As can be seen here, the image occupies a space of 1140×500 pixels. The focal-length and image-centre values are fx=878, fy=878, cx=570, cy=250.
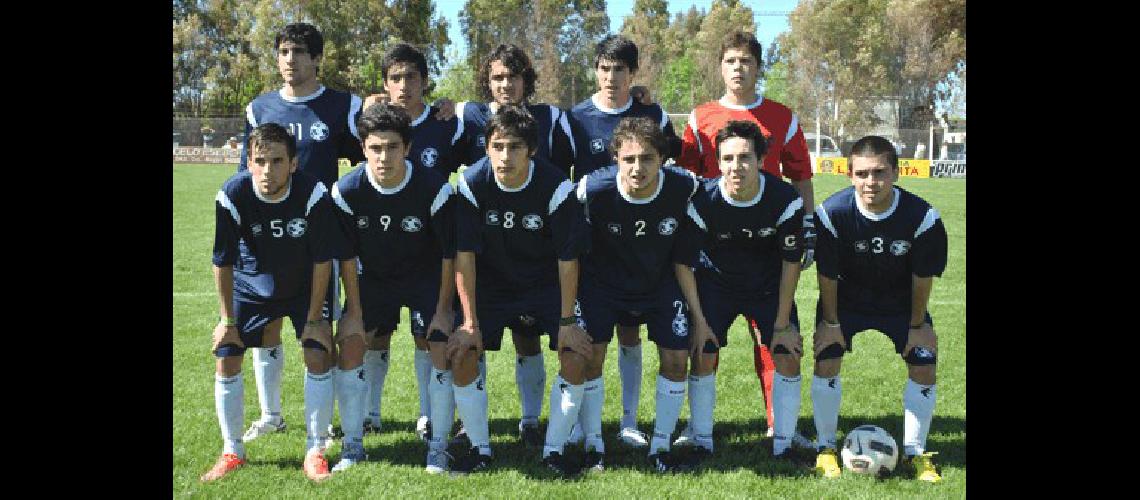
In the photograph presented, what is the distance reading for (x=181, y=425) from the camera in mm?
4895

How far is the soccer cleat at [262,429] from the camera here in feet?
15.7

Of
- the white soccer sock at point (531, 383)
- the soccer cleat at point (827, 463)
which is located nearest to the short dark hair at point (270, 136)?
the white soccer sock at point (531, 383)

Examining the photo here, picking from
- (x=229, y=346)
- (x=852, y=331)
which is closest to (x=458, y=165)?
(x=229, y=346)

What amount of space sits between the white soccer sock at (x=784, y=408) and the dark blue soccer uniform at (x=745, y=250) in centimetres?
24

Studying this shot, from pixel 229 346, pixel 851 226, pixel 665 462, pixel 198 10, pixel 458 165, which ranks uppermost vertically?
pixel 198 10

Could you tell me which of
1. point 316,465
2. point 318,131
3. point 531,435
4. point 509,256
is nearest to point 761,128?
point 509,256

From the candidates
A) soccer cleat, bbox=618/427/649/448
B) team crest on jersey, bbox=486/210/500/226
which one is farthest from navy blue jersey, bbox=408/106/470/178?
soccer cleat, bbox=618/427/649/448

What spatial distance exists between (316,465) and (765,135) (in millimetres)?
2898

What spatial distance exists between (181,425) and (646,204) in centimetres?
288

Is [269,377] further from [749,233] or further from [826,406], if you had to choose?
[826,406]

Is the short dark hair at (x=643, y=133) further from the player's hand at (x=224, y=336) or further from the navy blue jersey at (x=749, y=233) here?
the player's hand at (x=224, y=336)

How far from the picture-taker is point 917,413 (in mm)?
4277

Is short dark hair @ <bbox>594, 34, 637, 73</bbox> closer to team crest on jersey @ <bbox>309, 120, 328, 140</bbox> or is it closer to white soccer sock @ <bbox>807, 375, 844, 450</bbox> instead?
team crest on jersey @ <bbox>309, 120, 328, 140</bbox>
